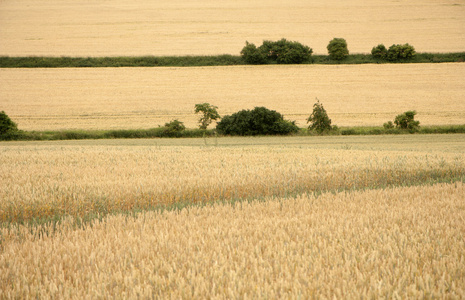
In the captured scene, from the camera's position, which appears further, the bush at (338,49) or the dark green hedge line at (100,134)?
the bush at (338,49)

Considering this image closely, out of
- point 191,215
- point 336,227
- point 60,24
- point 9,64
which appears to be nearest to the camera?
point 336,227

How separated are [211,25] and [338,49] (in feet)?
100

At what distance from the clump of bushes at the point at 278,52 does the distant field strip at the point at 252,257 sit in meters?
57.6

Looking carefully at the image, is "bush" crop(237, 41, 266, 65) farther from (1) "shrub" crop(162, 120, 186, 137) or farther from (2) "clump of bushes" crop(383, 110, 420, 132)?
(2) "clump of bushes" crop(383, 110, 420, 132)

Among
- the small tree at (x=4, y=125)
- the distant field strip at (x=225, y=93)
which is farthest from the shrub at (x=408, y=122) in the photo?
the small tree at (x=4, y=125)

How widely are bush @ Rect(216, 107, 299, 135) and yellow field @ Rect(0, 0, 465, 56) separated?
36132 mm

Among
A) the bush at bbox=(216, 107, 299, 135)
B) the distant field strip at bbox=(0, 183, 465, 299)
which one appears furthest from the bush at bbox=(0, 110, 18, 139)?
the distant field strip at bbox=(0, 183, 465, 299)

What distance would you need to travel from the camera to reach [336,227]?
459 cm

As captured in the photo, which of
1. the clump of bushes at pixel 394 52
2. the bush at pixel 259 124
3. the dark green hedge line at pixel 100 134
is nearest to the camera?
the bush at pixel 259 124

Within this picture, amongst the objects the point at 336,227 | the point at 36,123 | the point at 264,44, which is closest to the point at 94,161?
the point at 336,227

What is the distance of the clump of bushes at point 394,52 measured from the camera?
Result: 59.4 m

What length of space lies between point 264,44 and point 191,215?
2341 inches

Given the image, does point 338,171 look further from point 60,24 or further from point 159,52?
point 60,24

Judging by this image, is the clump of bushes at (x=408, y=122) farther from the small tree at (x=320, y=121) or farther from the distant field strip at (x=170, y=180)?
the distant field strip at (x=170, y=180)
